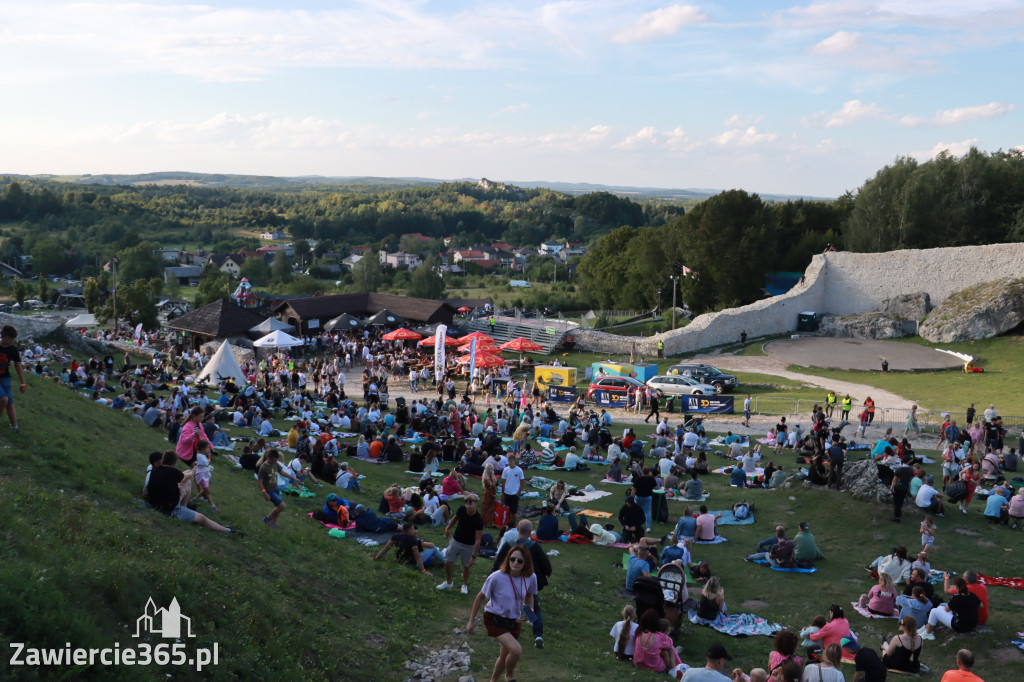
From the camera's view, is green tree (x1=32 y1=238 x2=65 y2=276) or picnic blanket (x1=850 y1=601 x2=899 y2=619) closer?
picnic blanket (x1=850 y1=601 x2=899 y2=619)

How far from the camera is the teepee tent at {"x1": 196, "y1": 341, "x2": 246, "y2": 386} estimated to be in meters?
26.6

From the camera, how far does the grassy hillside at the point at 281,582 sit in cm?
583

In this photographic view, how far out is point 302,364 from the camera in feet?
119

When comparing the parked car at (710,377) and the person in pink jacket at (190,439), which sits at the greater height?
the person in pink jacket at (190,439)

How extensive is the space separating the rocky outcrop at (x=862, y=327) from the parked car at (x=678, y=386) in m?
17.9

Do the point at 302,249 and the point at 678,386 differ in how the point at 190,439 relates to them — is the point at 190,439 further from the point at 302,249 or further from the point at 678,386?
the point at 302,249

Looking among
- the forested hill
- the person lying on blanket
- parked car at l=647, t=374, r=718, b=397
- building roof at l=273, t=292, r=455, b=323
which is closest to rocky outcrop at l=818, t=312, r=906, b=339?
parked car at l=647, t=374, r=718, b=397

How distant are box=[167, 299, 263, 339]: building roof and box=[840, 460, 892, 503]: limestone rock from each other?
1205 inches

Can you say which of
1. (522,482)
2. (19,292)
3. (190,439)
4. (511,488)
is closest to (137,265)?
(19,292)

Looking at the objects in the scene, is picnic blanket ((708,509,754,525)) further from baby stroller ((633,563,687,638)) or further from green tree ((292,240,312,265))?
green tree ((292,240,312,265))

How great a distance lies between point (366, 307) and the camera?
157 ft

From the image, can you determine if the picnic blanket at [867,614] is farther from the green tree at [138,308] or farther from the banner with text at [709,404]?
the green tree at [138,308]

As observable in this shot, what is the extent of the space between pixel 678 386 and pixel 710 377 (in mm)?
2411

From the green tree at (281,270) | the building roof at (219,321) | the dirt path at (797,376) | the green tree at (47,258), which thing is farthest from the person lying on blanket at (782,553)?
the green tree at (47,258)
